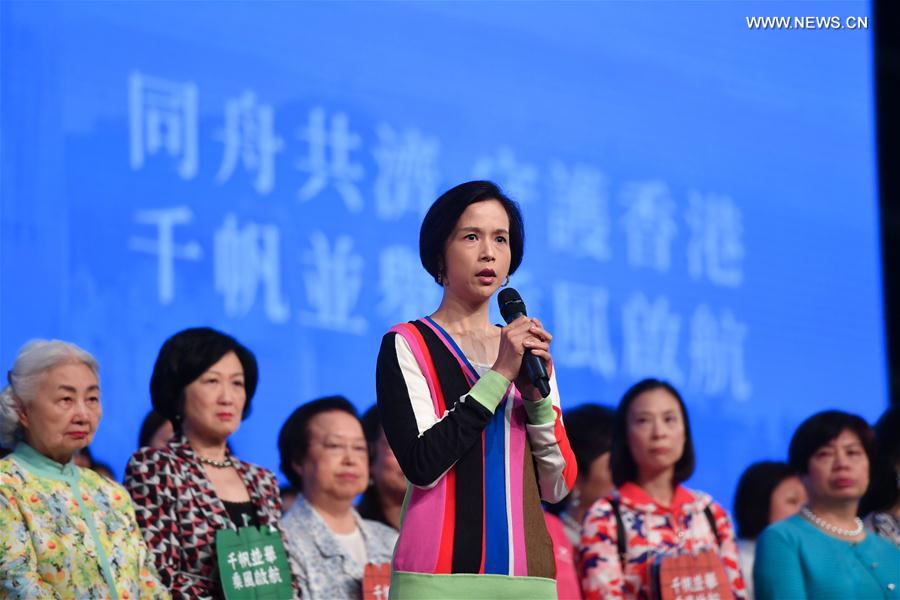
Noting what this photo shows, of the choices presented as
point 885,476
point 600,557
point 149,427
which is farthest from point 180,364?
point 885,476

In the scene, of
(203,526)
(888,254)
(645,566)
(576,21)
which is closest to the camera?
(203,526)

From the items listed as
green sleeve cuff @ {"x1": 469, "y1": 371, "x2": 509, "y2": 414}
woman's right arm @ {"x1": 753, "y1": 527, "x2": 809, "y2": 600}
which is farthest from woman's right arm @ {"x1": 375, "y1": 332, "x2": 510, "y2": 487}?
woman's right arm @ {"x1": 753, "y1": 527, "x2": 809, "y2": 600}

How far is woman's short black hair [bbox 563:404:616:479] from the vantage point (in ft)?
15.8

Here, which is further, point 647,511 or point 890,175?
point 890,175

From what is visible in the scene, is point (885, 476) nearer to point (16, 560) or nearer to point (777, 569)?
point (777, 569)

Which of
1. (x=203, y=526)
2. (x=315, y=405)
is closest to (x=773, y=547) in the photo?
(x=315, y=405)

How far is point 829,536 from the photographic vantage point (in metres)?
4.35

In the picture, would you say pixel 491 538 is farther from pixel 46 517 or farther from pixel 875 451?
pixel 875 451

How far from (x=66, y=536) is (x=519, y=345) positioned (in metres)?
1.44

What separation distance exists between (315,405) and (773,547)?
153cm

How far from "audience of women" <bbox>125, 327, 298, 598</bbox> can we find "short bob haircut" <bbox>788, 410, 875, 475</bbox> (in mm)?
1781

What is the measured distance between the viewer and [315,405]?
169 inches

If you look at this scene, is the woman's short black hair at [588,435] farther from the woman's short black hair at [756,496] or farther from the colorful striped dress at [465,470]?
the colorful striped dress at [465,470]

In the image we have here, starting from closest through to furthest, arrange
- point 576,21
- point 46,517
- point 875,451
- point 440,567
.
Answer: point 440,567, point 46,517, point 875,451, point 576,21
